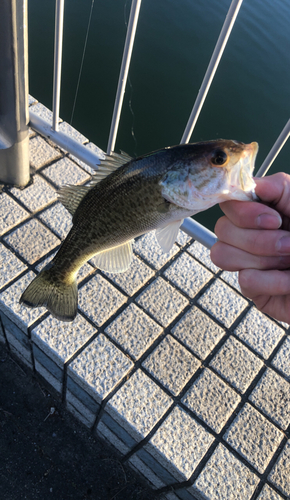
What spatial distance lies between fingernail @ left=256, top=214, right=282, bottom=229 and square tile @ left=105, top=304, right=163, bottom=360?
154 centimetres

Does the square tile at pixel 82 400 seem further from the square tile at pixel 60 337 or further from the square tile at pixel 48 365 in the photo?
the square tile at pixel 60 337

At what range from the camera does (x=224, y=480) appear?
95.4 inches

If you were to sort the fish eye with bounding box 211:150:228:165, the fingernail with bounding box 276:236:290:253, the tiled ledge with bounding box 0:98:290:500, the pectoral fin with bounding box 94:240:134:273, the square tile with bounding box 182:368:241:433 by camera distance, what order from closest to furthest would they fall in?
the fish eye with bounding box 211:150:228:165 < the fingernail with bounding box 276:236:290:253 < the pectoral fin with bounding box 94:240:134:273 < the tiled ledge with bounding box 0:98:290:500 < the square tile with bounding box 182:368:241:433

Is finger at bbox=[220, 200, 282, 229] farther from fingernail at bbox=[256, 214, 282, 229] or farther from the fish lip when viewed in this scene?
the fish lip

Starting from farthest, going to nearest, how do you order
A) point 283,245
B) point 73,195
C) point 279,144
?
point 279,144
point 73,195
point 283,245

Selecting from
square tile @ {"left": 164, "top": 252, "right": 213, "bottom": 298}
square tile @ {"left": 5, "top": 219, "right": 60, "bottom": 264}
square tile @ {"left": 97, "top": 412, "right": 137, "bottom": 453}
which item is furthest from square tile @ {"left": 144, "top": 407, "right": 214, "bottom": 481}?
square tile @ {"left": 5, "top": 219, "right": 60, "bottom": 264}

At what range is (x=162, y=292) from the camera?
3115 mm

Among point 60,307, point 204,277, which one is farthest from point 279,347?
point 60,307

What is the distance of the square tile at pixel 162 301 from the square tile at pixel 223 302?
Result: 0.20 meters

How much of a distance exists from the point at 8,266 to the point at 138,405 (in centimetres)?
152

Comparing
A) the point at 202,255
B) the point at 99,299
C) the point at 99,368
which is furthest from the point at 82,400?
the point at 202,255

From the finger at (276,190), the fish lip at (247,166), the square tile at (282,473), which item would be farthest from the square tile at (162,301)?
the fish lip at (247,166)

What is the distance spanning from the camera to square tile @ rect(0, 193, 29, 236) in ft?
10.5

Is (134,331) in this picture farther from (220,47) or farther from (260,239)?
(220,47)
